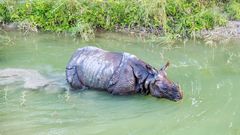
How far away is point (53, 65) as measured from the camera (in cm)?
884

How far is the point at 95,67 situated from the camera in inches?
298

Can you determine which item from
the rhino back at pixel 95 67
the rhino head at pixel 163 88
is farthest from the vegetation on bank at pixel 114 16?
the rhino head at pixel 163 88

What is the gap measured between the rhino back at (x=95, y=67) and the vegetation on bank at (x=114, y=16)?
2.97 m

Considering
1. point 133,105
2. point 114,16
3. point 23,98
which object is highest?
point 114,16

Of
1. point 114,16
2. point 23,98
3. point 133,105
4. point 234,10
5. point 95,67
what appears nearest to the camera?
point 133,105

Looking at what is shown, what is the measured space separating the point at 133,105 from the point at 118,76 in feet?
1.81

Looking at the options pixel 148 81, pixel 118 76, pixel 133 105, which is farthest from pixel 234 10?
pixel 133 105

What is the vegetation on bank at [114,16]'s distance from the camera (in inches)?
427

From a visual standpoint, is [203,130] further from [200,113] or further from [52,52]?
[52,52]

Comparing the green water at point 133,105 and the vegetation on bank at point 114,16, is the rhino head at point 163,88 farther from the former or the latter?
the vegetation on bank at point 114,16

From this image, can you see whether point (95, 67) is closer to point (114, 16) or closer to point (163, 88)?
point (163, 88)

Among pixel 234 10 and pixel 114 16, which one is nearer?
pixel 114 16

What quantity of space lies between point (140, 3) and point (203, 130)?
5.31 m

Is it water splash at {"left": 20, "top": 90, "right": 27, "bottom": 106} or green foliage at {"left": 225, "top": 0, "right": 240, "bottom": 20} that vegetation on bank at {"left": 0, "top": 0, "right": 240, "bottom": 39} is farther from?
water splash at {"left": 20, "top": 90, "right": 27, "bottom": 106}
